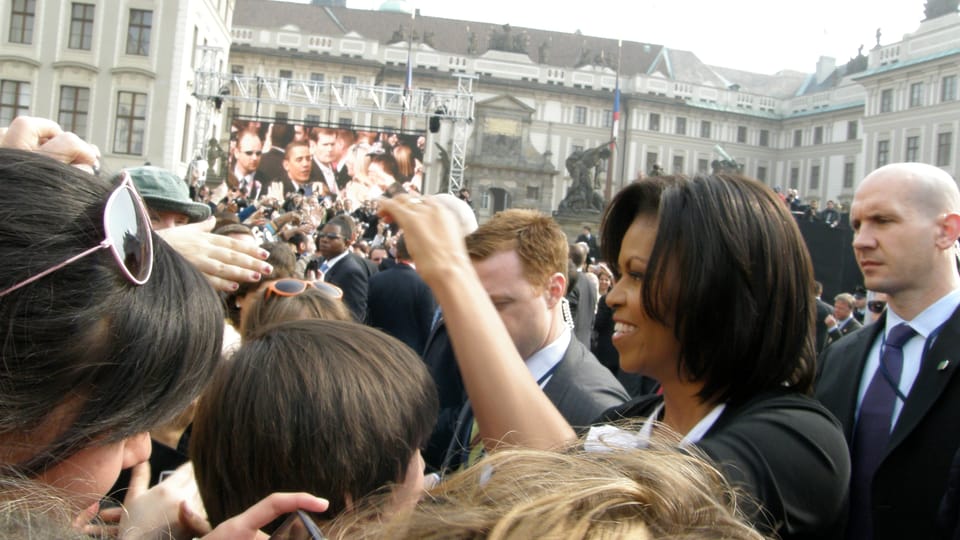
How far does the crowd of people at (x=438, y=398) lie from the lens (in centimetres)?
104

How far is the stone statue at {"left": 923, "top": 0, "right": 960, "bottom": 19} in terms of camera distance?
162 ft

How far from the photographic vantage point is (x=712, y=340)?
5.88ft

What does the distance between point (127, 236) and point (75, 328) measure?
155 mm

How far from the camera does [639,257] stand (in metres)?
1.94

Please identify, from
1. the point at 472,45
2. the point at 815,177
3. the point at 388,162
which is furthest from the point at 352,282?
the point at 815,177

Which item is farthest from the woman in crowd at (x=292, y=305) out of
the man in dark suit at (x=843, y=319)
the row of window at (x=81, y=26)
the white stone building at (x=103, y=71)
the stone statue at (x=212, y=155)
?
the stone statue at (x=212, y=155)

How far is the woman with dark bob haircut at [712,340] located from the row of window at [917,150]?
161ft

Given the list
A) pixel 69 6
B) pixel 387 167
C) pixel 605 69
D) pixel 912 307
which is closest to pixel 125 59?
pixel 69 6

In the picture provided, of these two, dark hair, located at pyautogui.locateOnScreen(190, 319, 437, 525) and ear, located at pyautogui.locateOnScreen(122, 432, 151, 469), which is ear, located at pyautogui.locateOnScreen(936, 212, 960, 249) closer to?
dark hair, located at pyautogui.locateOnScreen(190, 319, 437, 525)

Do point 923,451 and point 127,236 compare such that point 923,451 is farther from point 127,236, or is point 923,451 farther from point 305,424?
point 127,236

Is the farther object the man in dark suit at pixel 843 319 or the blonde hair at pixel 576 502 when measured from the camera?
the man in dark suit at pixel 843 319

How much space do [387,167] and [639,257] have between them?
36771 mm

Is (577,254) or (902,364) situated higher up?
(577,254)

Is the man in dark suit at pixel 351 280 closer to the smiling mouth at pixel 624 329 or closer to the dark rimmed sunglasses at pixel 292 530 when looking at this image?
the smiling mouth at pixel 624 329
